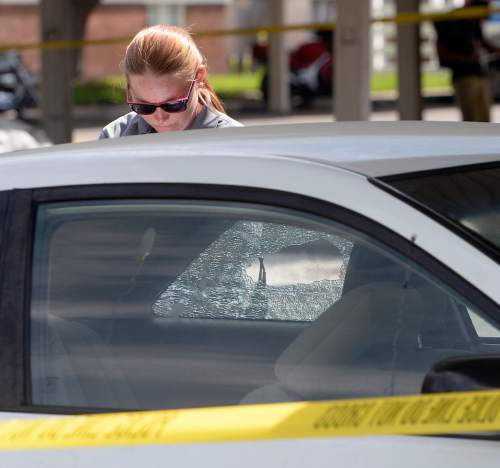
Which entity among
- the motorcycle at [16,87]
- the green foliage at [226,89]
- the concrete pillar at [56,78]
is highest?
the concrete pillar at [56,78]

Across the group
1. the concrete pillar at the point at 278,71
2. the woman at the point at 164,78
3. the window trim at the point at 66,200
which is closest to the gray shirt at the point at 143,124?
the woman at the point at 164,78

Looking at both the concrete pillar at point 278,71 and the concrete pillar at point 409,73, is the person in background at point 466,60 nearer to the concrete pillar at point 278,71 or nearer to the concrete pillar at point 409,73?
the concrete pillar at point 409,73

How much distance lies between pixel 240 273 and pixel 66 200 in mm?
401

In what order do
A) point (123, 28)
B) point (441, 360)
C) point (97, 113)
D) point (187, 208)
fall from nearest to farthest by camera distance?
point (441, 360)
point (187, 208)
point (97, 113)
point (123, 28)

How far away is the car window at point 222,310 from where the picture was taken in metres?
2.30

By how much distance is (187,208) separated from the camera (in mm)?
2393

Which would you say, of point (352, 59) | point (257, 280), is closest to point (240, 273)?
point (257, 280)

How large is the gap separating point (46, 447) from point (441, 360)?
0.78m

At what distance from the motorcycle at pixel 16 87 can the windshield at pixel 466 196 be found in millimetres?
19062

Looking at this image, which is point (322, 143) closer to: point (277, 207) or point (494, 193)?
point (277, 207)

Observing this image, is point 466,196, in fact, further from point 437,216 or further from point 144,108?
point 144,108

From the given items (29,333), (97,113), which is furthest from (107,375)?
(97,113)

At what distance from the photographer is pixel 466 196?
2.41 meters

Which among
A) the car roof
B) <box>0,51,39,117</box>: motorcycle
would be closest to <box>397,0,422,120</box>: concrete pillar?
the car roof
